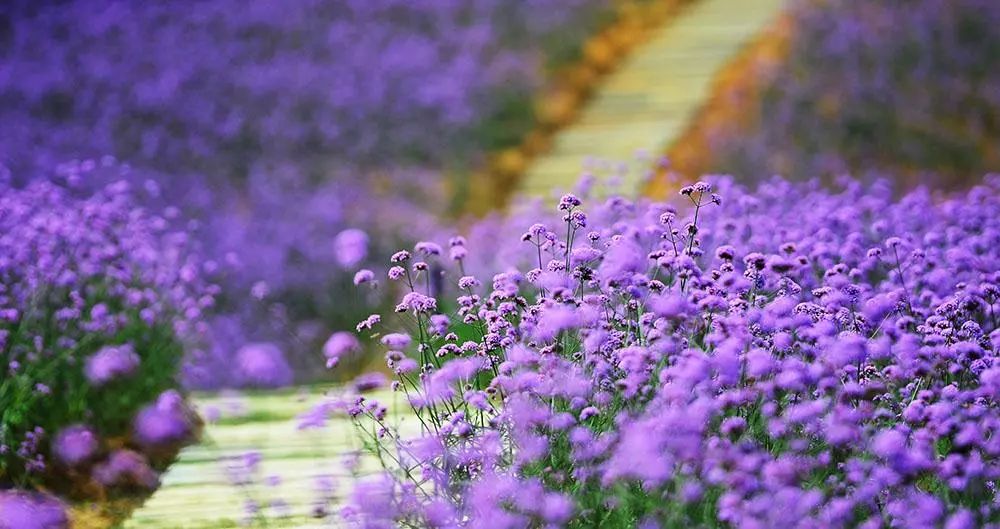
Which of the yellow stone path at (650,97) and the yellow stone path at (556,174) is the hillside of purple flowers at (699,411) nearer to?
the yellow stone path at (556,174)

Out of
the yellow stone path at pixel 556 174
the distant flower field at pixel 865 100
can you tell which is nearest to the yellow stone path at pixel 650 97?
the yellow stone path at pixel 556 174

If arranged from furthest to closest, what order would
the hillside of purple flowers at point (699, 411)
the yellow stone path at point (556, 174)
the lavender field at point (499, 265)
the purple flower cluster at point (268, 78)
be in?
the purple flower cluster at point (268, 78) < the yellow stone path at point (556, 174) < the lavender field at point (499, 265) < the hillside of purple flowers at point (699, 411)

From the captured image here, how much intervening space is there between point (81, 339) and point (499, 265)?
2208mm

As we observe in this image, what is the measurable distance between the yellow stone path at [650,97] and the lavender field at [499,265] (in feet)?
0.12

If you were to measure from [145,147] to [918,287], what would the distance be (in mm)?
5653

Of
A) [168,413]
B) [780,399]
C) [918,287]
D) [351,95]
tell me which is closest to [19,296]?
[168,413]

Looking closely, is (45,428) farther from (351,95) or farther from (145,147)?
(351,95)

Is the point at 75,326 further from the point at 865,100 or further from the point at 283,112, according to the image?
the point at 865,100

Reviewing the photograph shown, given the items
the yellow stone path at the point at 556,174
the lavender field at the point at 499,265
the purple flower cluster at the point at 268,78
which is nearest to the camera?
the lavender field at the point at 499,265

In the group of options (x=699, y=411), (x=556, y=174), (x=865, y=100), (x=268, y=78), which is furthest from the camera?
(x=268, y=78)

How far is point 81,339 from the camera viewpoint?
13.4 ft

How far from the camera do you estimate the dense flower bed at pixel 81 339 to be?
3.77 metres

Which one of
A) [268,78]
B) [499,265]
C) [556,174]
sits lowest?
[499,265]

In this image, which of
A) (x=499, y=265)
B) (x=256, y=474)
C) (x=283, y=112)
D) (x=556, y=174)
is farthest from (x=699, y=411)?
(x=283, y=112)
